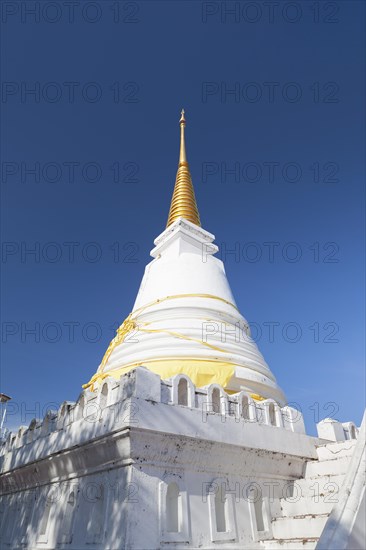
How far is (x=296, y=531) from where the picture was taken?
7547 millimetres

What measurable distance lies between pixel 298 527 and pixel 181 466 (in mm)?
2398

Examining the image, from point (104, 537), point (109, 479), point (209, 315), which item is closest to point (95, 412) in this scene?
point (109, 479)

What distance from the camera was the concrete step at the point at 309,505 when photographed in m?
7.64

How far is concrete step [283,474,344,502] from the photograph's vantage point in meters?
7.88

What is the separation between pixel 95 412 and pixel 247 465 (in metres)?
3.06

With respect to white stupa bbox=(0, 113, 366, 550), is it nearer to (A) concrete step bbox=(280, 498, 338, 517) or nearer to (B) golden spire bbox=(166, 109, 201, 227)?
(A) concrete step bbox=(280, 498, 338, 517)

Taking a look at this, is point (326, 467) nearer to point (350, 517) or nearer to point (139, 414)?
point (350, 517)

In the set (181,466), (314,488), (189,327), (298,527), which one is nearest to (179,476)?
(181,466)

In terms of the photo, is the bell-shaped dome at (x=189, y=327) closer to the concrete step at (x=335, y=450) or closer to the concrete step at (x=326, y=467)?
the concrete step at (x=335, y=450)

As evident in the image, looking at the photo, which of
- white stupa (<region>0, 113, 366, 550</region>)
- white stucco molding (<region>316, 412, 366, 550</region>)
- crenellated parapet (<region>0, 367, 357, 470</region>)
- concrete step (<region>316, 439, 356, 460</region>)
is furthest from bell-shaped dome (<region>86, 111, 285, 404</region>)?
white stucco molding (<region>316, 412, 366, 550</region>)

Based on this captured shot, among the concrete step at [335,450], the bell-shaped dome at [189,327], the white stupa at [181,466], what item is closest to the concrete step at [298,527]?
the white stupa at [181,466]

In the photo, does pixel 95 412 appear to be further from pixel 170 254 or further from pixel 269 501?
pixel 170 254

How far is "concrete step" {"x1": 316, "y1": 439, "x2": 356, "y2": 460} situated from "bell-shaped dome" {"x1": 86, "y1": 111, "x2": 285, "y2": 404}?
2105mm

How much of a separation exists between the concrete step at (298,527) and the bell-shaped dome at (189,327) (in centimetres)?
317
